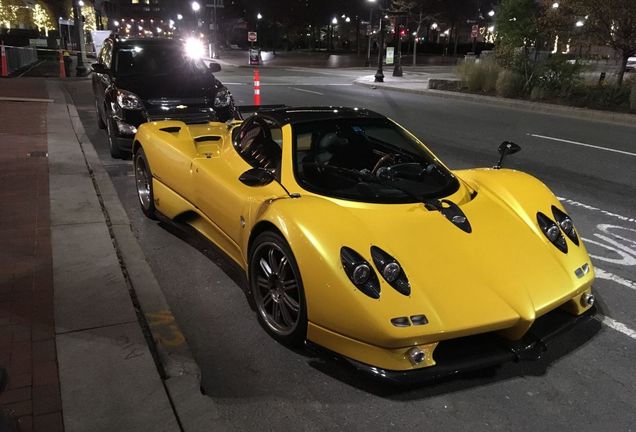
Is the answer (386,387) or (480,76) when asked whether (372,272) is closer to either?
(386,387)

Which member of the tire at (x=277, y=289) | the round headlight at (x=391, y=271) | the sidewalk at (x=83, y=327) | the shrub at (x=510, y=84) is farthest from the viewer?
the shrub at (x=510, y=84)

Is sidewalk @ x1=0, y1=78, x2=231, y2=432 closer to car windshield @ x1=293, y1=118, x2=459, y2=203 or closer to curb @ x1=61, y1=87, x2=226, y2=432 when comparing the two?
curb @ x1=61, y1=87, x2=226, y2=432

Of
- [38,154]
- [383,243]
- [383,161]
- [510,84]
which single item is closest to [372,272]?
[383,243]

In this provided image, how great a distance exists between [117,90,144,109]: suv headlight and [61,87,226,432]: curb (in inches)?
102

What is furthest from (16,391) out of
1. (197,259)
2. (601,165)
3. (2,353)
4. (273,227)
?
(601,165)

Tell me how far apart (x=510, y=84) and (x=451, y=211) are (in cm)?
1669

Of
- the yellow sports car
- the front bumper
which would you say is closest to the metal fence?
the yellow sports car

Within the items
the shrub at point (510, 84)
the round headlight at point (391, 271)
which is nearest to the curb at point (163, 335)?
the round headlight at point (391, 271)

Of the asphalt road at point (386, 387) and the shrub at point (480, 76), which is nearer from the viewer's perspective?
the asphalt road at point (386, 387)

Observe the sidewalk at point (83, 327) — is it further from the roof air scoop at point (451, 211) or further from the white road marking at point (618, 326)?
the white road marking at point (618, 326)

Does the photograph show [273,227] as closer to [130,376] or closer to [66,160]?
[130,376]

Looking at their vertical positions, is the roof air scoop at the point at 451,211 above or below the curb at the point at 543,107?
above

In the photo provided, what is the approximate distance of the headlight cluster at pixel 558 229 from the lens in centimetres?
354

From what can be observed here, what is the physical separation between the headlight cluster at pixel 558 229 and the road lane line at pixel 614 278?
1005 mm
